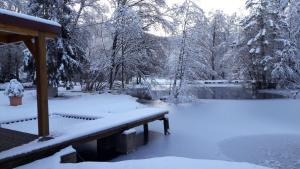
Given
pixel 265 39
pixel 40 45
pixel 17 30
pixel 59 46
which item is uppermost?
pixel 265 39

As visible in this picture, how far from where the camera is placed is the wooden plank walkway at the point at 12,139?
5.39 meters

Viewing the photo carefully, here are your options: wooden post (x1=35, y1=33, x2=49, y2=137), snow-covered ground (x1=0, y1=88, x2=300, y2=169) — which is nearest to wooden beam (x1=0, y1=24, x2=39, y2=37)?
wooden post (x1=35, y1=33, x2=49, y2=137)

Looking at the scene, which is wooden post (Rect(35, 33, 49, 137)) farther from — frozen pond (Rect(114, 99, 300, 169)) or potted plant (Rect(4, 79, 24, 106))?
potted plant (Rect(4, 79, 24, 106))

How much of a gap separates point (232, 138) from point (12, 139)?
5.42 metres

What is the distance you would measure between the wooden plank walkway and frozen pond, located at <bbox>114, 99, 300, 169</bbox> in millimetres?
2031

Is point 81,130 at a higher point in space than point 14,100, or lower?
lower

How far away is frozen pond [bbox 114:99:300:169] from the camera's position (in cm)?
677

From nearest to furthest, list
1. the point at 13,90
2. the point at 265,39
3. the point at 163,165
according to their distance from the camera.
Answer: the point at 163,165
the point at 13,90
the point at 265,39

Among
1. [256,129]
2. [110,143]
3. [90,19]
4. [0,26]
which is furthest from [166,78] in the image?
[0,26]

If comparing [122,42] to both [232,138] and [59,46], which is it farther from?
[232,138]

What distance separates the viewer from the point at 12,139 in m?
5.86

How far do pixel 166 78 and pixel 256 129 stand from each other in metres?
10.4

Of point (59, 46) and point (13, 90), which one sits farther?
point (59, 46)

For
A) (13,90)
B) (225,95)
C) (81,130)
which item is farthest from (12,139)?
(225,95)
